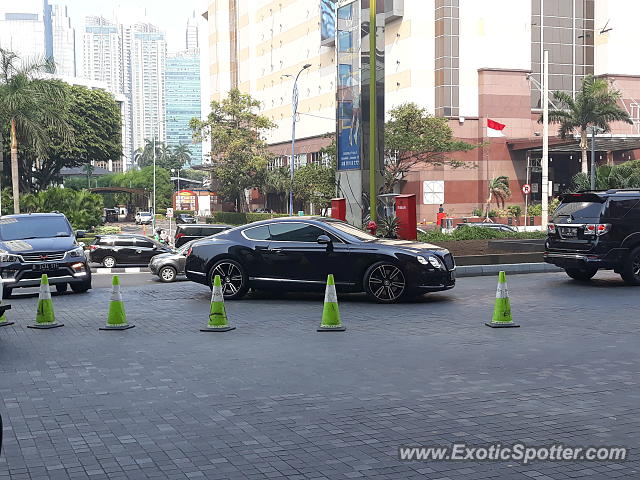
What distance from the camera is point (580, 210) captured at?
16.3 meters

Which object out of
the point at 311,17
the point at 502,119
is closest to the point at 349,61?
the point at 502,119

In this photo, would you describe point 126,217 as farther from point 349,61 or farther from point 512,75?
point 349,61

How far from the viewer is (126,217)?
11488 cm

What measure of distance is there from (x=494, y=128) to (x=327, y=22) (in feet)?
72.9

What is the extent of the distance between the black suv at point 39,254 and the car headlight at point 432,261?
23.9ft

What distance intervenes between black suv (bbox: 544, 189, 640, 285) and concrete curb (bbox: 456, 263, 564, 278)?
314 centimetres

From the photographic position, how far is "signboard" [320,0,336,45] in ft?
242

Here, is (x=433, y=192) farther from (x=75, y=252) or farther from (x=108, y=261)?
(x=75, y=252)

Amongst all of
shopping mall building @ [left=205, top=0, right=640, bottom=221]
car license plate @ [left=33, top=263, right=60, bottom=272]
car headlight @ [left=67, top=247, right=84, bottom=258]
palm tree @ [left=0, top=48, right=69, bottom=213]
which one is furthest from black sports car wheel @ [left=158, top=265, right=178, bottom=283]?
shopping mall building @ [left=205, top=0, right=640, bottom=221]

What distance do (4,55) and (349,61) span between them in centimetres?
2542

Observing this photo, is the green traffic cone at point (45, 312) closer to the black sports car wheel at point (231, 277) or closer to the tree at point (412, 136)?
the black sports car wheel at point (231, 277)

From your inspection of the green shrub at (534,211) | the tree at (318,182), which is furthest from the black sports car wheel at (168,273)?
the green shrub at (534,211)

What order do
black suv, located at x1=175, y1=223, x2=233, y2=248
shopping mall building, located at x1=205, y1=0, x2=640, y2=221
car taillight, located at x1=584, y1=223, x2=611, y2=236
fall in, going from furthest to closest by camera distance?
shopping mall building, located at x1=205, y1=0, x2=640, y2=221, black suv, located at x1=175, y1=223, x2=233, y2=248, car taillight, located at x1=584, y1=223, x2=611, y2=236

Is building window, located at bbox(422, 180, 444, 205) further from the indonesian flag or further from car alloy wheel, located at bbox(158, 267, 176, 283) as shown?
car alloy wheel, located at bbox(158, 267, 176, 283)
